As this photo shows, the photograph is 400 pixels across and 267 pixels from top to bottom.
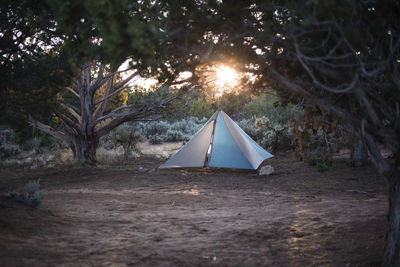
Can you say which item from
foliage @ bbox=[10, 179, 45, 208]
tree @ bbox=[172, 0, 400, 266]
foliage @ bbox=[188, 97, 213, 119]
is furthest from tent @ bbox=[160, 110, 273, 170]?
foliage @ bbox=[188, 97, 213, 119]

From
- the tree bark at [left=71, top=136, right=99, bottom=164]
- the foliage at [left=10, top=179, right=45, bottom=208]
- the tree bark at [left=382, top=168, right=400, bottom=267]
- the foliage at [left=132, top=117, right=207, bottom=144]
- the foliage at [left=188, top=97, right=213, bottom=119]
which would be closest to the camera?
the tree bark at [left=382, top=168, right=400, bottom=267]

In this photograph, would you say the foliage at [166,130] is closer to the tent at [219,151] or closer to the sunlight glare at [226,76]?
the tent at [219,151]

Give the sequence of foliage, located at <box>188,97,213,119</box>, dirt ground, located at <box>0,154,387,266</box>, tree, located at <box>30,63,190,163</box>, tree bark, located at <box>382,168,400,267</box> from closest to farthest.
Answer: tree bark, located at <box>382,168,400,267</box> < dirt ground, located at <box>0,154,387,266</box> < tree, located at <box>30,63,190,163</box> < foliage, located at <box>188,97,213,119</box>

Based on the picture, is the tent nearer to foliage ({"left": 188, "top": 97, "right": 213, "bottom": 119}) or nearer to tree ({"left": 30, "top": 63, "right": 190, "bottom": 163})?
tree ({"left": 30, "top": 63, "right": 190, "bottom": 163})

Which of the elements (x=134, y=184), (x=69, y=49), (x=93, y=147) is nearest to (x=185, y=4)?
(x=69, y=49)

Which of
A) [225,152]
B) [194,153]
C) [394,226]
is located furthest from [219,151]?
[394,226]

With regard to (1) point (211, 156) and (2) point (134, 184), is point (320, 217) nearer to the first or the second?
(2) point (134, 184)

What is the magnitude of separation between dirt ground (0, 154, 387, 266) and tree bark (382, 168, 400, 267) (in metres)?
0.24

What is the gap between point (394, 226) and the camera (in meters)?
3.52

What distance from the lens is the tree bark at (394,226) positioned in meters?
3.47

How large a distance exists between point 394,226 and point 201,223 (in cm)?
268

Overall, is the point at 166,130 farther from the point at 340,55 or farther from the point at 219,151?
the point at 340,55

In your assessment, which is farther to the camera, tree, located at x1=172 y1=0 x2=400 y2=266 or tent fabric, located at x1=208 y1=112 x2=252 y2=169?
tent fabric, located at x1=208 y1=112 x2=252 y2=169

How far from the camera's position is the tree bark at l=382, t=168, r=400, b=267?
3.47 metres
